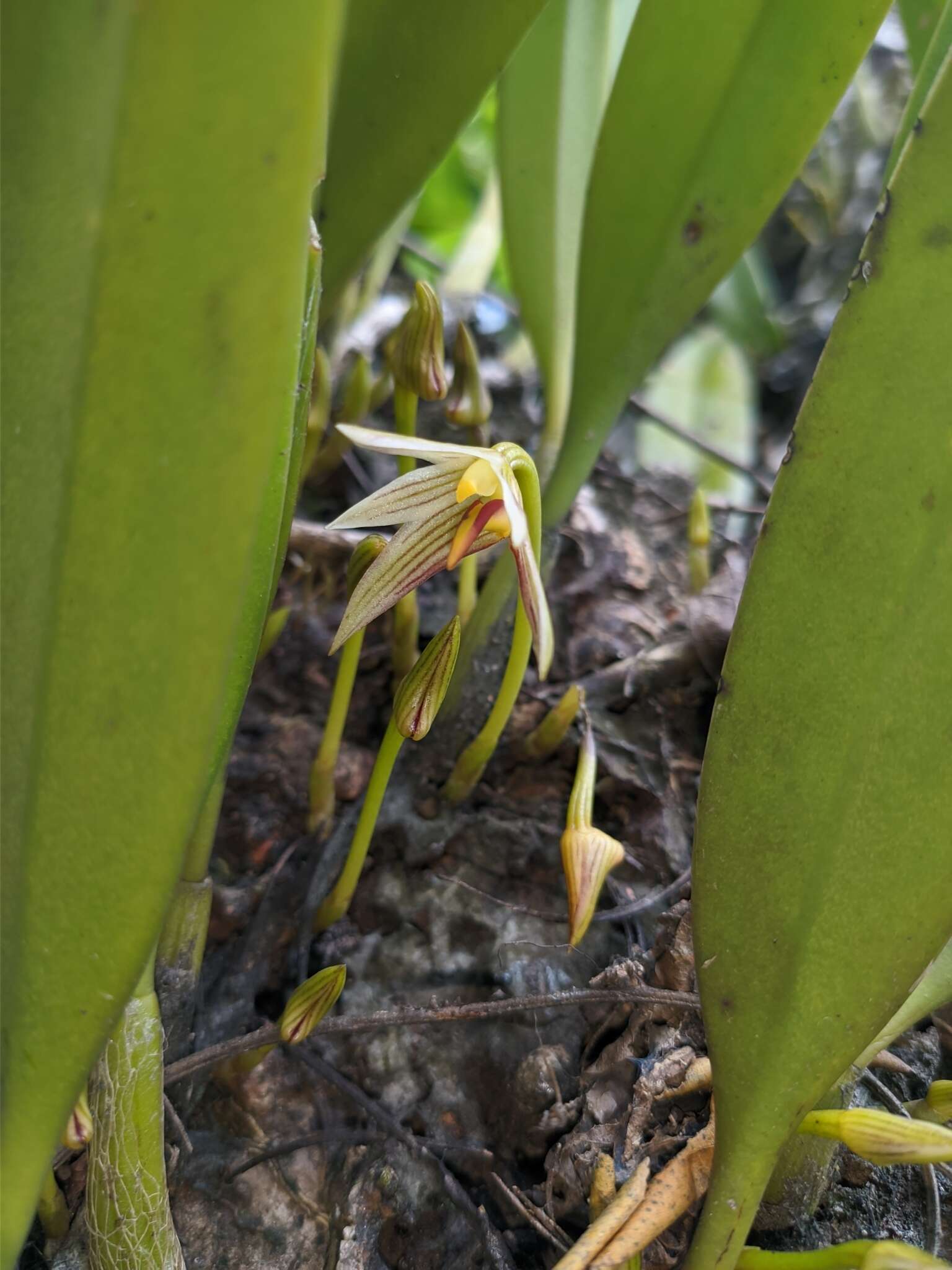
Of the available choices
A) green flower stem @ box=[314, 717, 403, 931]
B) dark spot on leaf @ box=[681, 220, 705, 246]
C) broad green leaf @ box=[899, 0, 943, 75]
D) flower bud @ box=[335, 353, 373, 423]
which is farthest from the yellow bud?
broad green leaf @ box=[899, 0, 943, 75]

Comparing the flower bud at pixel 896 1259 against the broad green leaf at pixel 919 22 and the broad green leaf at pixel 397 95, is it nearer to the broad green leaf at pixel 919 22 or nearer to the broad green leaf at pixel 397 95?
the broad green leaf at pixel 397 95

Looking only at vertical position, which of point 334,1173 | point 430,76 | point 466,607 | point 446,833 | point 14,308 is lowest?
point 334,1173

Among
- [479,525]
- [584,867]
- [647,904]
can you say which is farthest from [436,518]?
[647,904]

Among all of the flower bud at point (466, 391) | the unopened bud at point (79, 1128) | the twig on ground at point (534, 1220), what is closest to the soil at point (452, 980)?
the twig on ground at point (534, 1220)

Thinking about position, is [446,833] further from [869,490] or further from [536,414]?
[536,414]

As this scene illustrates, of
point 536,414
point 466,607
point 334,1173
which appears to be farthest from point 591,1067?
point 536,414

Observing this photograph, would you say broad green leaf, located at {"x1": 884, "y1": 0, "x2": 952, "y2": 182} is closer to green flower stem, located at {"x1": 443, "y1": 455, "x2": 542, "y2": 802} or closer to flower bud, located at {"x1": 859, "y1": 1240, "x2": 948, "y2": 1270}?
green flower stem, located at {"x1": 443, "y1": 455, "x2": 542, "y2": 802}
